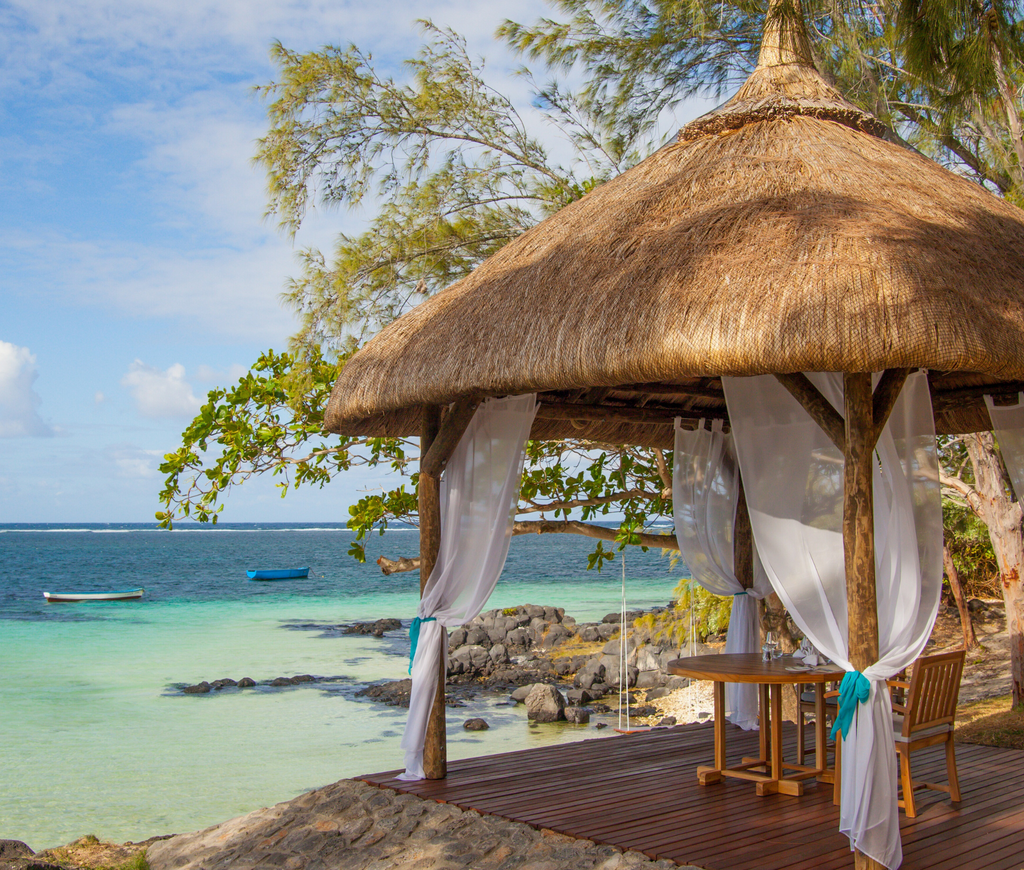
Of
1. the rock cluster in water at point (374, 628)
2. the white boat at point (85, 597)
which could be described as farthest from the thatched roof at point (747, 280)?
the white boat at point (85, 597)

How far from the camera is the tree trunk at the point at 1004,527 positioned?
20.3ft

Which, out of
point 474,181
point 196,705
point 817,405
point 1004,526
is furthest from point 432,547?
point 196,705

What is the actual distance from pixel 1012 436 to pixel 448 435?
248cm

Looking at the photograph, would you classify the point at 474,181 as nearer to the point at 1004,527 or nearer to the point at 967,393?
the point at 967,393

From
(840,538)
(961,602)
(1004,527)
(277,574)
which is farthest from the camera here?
(277,574)

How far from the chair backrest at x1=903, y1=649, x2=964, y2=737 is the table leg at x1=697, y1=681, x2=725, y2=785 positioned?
0.82 m

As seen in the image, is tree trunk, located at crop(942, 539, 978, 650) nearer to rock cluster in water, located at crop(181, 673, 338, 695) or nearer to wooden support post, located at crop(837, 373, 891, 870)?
wooden support post, located at crop(837, 373, 891, 870)

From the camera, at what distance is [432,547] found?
4.11 metres

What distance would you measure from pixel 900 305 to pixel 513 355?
1367mm

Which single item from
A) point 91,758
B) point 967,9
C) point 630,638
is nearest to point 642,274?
point 967,9

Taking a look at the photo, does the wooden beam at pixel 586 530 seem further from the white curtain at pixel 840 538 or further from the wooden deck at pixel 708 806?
the white curtain at pixel 840 538

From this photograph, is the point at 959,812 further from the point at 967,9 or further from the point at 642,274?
the point at 967,9

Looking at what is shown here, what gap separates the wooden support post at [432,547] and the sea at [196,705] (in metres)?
3.61

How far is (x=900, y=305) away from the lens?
8.40 ft
